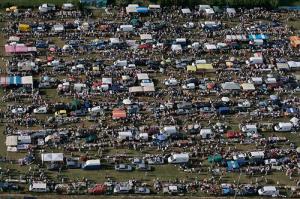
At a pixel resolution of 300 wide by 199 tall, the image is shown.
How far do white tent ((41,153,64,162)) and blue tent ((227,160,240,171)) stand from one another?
10.3 metres

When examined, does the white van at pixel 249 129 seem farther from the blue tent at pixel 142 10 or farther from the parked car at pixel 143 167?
the blue tent at pixel 142 10

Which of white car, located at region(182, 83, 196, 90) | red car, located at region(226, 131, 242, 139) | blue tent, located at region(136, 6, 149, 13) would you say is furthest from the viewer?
blue tent, located at region(136, 6, 149, 13)

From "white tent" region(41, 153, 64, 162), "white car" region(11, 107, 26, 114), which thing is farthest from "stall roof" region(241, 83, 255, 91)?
"white car" region(11, 107, 26, 114)

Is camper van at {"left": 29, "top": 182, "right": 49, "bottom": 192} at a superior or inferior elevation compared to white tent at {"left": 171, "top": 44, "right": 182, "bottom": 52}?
inferior

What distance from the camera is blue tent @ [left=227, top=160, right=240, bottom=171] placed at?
142 feet

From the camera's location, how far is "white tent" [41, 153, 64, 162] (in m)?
42.3

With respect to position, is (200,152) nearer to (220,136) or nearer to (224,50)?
(220,136)

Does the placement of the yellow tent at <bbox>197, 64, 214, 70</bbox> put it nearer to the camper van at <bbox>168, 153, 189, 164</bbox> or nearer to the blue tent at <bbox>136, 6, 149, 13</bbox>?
the blue tent at <bbox>136, 6, 149, 13</bbox>

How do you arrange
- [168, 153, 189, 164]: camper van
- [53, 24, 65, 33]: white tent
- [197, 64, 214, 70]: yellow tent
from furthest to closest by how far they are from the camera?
[53, 24, 65, 33]: white tent
[197, 64, 214, 70]: yellow tent
[168, 153, 189, 164]: camper van

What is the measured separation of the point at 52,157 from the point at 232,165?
36.3 ft

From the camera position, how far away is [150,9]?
192ft

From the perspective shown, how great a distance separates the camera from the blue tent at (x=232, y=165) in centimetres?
4319

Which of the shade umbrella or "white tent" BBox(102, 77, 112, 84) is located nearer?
the shade umbrella

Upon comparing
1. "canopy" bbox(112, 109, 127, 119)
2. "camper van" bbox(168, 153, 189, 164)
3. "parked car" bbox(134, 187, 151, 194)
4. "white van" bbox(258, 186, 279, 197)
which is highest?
"canopy" bbox(112, 109, 127, 119)
